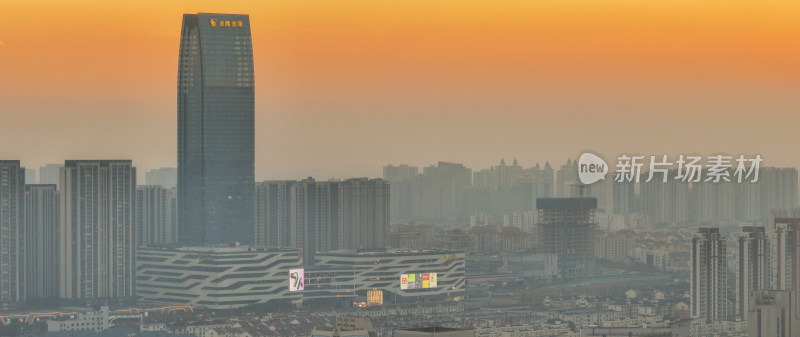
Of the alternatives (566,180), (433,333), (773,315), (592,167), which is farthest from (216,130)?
(433,333)

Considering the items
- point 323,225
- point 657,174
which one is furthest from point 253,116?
point 657,174

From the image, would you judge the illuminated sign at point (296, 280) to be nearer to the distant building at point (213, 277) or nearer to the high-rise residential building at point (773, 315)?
the distant building at point (213, 277)

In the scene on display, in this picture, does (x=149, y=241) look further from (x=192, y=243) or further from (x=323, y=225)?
(x=323, y=225)

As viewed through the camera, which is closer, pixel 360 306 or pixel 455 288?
pixel 360 306

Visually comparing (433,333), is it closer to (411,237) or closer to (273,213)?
(411,237)

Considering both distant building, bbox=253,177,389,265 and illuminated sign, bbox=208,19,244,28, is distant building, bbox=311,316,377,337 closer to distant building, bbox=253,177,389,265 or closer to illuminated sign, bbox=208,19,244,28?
distant building, bbox=253,177,389,265

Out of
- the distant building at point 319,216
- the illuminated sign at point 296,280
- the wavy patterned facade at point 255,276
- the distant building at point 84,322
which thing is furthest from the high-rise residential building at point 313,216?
the distant building at point 84,322
